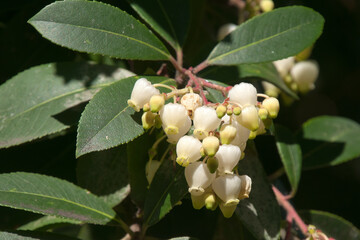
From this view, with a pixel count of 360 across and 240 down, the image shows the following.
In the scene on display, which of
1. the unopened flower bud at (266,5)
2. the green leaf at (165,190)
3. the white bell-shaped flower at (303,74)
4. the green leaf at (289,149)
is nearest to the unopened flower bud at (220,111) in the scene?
the green leaf at (165,190)

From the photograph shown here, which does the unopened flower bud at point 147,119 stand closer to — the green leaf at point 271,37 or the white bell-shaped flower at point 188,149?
the white bell-shaped flower at point 188,149

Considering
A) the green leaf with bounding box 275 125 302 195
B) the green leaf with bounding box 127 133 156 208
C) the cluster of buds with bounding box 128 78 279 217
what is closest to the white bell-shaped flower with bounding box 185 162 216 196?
the cluster of buds with bounding box 128 78 279 217

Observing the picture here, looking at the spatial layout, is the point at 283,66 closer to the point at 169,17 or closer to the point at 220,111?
the point at 169,17

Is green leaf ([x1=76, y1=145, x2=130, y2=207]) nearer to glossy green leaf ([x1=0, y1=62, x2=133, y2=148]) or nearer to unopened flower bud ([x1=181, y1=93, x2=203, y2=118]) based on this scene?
glossy green leaf ([x1=0, y1=62, x2=133, y2=148])

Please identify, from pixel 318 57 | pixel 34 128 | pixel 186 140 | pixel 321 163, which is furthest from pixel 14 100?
pixel 318 57

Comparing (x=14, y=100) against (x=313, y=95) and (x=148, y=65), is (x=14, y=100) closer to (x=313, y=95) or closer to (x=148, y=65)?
(x=148, y=65)

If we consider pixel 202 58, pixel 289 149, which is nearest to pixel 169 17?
pixel 202 58
